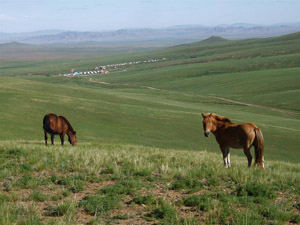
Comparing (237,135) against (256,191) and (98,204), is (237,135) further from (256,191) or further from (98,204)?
(98,204)

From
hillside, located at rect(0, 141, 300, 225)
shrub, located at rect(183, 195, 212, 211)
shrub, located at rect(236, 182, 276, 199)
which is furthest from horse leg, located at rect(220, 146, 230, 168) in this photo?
shrub, located at rect(183, 195, 212, 211)

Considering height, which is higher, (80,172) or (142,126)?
(80,172)

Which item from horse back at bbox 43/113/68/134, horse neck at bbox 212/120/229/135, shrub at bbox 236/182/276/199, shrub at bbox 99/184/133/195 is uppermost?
horse neck at bbox 212/120/229/135

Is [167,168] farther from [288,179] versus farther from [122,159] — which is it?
[288,179]

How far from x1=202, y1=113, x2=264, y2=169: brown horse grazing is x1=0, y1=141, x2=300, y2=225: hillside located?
3.37ft

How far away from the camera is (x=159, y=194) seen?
9.38 metres

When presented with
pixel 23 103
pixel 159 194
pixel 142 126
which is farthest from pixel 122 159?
pixel 23 103

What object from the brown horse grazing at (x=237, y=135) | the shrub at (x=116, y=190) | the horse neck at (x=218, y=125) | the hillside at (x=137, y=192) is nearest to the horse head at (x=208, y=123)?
the brown horse grazing at (x=237, y=135)

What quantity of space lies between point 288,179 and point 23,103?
4185cm

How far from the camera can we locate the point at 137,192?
9.40m

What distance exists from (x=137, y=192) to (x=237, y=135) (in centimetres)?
467

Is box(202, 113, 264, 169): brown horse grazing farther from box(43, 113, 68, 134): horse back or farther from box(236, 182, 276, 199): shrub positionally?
box(43, 113, 68, 134): horse back

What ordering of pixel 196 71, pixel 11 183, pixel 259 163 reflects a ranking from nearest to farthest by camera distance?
pixel 11 183
pixel 259 163
pixel 196 71

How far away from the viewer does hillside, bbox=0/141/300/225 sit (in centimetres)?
785
